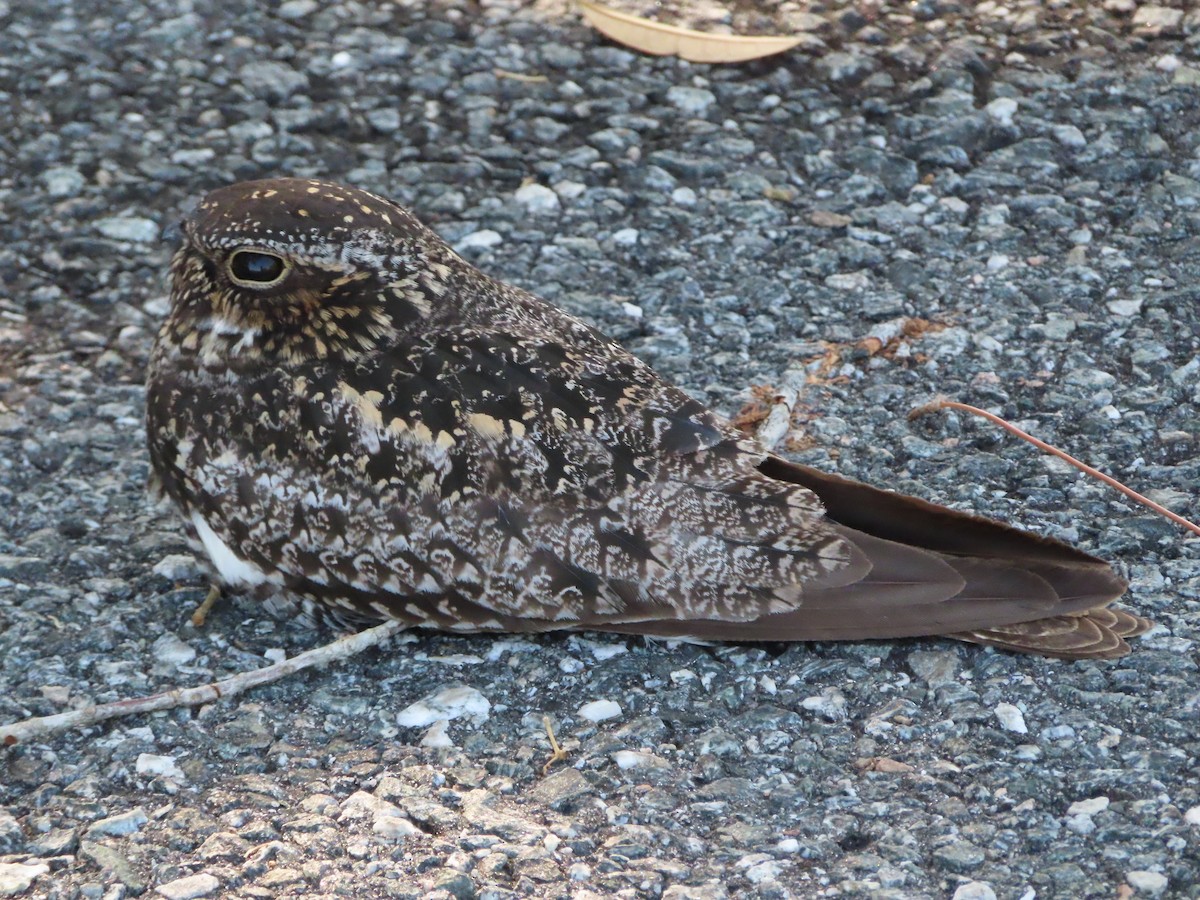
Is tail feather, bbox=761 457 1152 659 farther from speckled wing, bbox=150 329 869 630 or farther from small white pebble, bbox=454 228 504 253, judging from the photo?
small white pebble, bbox=454 228 504 253

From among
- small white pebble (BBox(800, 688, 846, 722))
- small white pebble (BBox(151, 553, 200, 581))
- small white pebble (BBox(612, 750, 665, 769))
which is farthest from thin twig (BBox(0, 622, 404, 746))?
small white pebble (BBox(800, 688, 846, 722))

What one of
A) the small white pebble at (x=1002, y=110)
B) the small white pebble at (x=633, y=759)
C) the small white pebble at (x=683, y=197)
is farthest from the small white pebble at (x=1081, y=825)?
the small white pebble at (x=1002, y=110)

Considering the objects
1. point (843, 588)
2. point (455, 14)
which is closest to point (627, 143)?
point (455, 14)

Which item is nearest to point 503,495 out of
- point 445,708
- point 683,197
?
point 445,708

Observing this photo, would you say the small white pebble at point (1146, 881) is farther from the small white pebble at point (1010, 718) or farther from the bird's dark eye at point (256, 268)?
the bird's dark eye at point (256, 268)

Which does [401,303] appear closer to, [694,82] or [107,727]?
[107,727]

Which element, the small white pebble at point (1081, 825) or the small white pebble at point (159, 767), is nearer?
the small white pebble at point (1081, 825)

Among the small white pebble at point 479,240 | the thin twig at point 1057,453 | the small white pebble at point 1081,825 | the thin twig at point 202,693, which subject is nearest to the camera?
the small white pebble at point 1081,825
